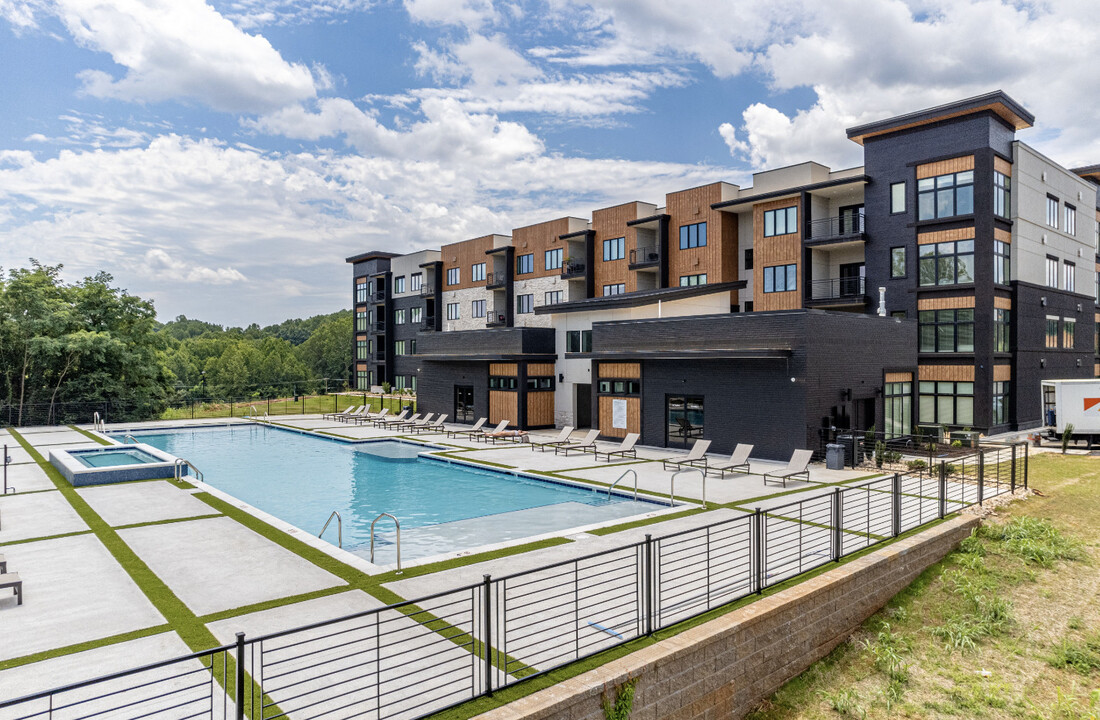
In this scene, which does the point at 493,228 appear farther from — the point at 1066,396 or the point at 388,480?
the point at 1066,396

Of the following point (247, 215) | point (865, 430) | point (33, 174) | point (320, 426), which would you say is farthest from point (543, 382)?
point (33, 174)

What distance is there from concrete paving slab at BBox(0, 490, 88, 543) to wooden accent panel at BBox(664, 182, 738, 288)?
26071 mm

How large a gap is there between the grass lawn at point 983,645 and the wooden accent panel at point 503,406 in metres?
20.6

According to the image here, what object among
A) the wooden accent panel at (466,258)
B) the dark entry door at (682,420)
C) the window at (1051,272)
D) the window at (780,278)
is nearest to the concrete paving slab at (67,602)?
the dark entry door at (682,420)

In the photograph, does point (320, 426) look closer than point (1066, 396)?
No

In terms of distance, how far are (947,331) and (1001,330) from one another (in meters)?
2.42

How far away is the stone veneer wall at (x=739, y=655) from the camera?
5602 millimetres

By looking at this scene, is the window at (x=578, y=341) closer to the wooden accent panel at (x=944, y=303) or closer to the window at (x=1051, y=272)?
the wooden accent panel at (x=944, y=303)

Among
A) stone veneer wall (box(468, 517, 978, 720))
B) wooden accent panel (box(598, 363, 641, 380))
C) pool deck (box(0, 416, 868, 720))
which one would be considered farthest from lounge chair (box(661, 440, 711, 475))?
stone veneer wall (box(468, 517, 978, 720))

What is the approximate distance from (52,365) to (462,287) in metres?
24.8

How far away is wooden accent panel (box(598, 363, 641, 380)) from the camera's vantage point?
24.5 m

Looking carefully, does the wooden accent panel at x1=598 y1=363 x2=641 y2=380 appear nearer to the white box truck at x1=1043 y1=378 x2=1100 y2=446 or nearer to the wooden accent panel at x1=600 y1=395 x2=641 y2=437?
the wooden accent panel at x1=600 y1=395 x2=641 y2=437

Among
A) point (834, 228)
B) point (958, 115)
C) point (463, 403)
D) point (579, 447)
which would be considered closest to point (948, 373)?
point (834, 228)

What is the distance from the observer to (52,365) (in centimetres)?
3338
